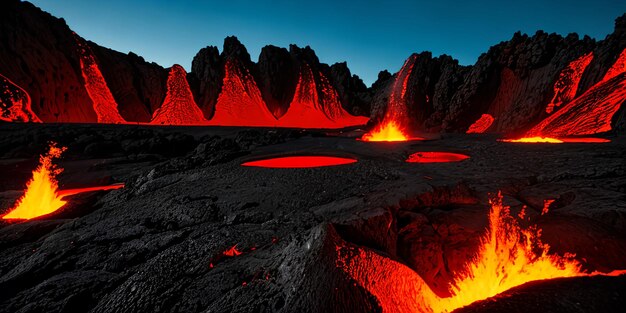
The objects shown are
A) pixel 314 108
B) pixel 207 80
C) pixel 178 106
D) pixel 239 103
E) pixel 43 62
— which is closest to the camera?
pixel 43 62

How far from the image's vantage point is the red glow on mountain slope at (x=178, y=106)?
29.1 meters

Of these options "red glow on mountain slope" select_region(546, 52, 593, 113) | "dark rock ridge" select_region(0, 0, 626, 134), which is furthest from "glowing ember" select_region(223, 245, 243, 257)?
"red glow on mountain slope" select_region(546, 52, 593, 113)

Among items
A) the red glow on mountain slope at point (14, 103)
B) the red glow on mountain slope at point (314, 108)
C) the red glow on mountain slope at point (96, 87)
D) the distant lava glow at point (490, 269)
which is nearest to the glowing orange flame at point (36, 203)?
the distant lava glow at point (490, 269)

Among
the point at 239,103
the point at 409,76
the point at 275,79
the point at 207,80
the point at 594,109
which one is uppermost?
the point at 275,79

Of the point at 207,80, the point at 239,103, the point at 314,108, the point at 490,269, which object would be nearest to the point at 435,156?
the point at 490,269

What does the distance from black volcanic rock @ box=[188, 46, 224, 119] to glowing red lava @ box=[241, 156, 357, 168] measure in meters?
27.3

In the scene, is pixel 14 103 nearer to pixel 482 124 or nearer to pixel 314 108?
pixel 314 108

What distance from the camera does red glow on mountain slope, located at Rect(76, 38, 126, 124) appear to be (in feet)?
74.8

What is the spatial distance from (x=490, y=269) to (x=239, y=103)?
32.3 metres

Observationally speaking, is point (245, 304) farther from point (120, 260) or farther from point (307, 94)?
point (307, 94)

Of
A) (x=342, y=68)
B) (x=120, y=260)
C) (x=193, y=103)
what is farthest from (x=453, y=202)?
(x=342, y=68)

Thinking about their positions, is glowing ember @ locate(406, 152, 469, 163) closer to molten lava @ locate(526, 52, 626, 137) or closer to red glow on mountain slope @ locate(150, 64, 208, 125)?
molten lava @ locate(526, 52, 626, 137)

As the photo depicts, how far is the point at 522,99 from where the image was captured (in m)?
20.1

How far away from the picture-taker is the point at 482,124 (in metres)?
23.0
